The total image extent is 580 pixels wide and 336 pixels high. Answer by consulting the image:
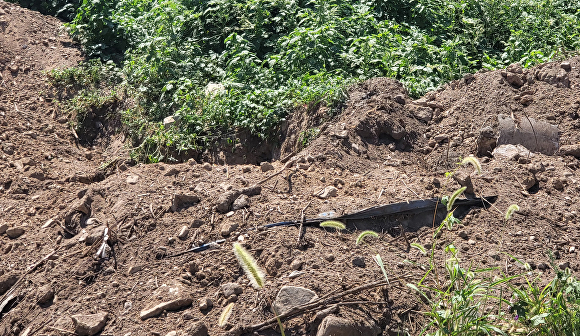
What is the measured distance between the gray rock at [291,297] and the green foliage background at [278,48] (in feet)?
6.92

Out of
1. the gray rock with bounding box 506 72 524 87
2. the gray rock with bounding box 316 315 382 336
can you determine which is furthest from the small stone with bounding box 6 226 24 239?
the gray rock with bounding box 506 72 524 87

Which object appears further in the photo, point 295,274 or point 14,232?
point 14,232

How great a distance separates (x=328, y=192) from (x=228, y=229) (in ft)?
2.38

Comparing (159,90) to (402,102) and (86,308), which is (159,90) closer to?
(402,102)

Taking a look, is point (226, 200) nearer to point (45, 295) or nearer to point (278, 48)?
point (45, 295)

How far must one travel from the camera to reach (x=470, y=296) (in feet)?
Answer: 8.99

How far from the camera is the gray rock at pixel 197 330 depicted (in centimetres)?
290

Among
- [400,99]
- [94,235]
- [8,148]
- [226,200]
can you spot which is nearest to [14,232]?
[94,235]

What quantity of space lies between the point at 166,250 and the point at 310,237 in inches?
34.5

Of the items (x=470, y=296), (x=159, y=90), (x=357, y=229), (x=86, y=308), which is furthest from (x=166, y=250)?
(x=159, y=90)

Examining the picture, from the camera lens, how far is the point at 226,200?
3.65 metres

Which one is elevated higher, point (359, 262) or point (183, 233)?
point (183, 233)

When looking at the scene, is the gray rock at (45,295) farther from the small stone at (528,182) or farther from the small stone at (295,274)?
the small stone at (528,182)

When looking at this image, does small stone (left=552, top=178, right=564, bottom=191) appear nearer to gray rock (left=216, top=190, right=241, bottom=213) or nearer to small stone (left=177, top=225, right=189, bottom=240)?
gray rock (left=216, top=190, right=241, bottom=213)
